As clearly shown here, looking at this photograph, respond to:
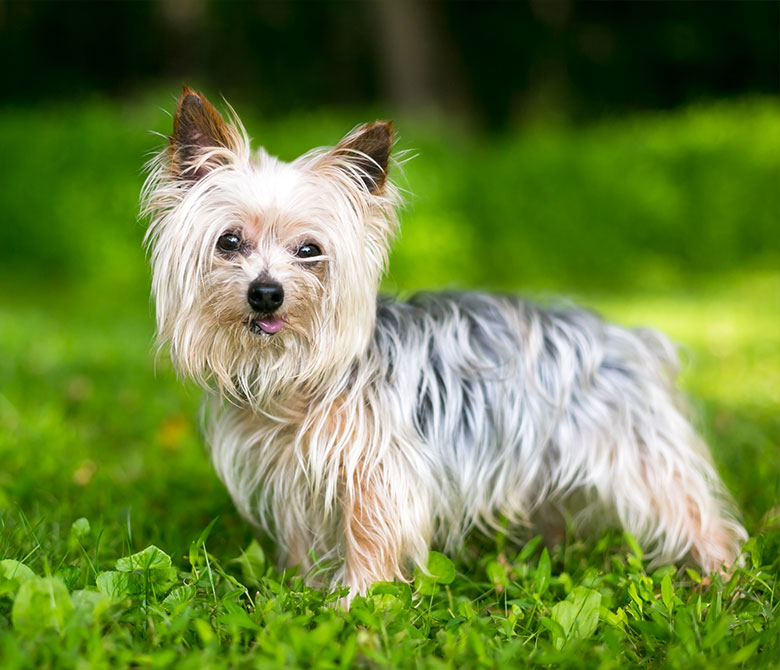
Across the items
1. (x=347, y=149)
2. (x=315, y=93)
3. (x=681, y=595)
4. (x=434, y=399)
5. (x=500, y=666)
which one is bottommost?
(x=681, y=595)

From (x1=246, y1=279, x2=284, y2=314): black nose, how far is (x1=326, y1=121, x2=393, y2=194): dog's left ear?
0.50 metres

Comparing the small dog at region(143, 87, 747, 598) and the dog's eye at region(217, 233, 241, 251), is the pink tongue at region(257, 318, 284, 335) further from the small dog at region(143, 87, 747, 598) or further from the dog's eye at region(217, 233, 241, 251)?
the dog's eye at region(217, 233, 241, 251)

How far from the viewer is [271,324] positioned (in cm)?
273

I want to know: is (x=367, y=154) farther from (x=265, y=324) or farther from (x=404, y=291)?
(x=404, y=291)

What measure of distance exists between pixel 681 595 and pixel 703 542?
0.38m

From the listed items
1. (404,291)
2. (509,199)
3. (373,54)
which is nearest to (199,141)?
(404,291)

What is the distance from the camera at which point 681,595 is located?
279 centimetres

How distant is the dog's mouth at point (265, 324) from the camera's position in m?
2.72

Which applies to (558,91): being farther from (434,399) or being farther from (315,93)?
(434,399)

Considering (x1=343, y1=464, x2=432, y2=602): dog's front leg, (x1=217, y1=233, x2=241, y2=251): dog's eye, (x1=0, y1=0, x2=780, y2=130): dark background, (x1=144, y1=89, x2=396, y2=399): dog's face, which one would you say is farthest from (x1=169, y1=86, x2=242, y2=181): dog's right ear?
(x1=0, y1=0, x2=780, y2=130): dark background

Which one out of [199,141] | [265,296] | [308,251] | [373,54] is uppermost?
[373,54]

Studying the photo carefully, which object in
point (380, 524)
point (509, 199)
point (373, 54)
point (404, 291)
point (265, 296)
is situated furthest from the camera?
point (373, 54)

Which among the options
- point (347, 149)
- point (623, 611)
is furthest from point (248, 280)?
point (623, 611)

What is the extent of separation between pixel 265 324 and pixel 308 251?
1.02 ft
